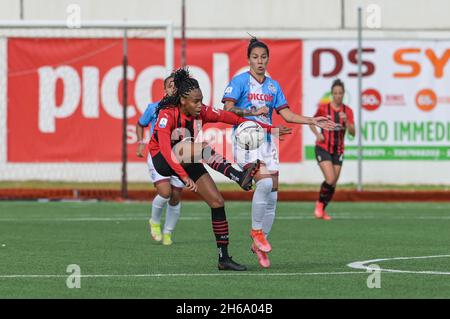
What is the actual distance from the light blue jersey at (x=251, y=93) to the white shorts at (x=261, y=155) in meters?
0.30

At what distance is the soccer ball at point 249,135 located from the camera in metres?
13.4

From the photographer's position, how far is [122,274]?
1230cm

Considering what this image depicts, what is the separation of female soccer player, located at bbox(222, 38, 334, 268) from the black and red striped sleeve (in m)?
1.00

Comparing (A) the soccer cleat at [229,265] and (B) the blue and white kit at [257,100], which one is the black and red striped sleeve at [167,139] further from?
(B) the blue and white kit at [257,100]

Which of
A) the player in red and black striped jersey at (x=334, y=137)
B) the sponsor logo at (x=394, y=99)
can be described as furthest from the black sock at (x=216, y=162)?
the sponsor logo at (x=394, y=99)

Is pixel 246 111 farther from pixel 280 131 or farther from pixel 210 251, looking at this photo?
pixel 210 251

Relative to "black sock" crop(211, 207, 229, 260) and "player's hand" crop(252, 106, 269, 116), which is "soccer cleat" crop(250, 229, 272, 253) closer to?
"black sock" crop(211, 207, 229, 260)

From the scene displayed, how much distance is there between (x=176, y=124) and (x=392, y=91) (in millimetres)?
16539

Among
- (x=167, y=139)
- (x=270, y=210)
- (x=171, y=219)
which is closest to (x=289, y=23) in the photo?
(x=171, y=219)

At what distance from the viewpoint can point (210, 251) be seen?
1508 cm

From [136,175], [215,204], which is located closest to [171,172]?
[215,204]

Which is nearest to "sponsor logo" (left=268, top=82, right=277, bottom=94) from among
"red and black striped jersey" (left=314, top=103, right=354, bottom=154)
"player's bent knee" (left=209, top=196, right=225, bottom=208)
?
"player's bent knee" (left=209, top=196, right=225, bottom=208)

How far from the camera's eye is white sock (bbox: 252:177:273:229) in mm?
13287
